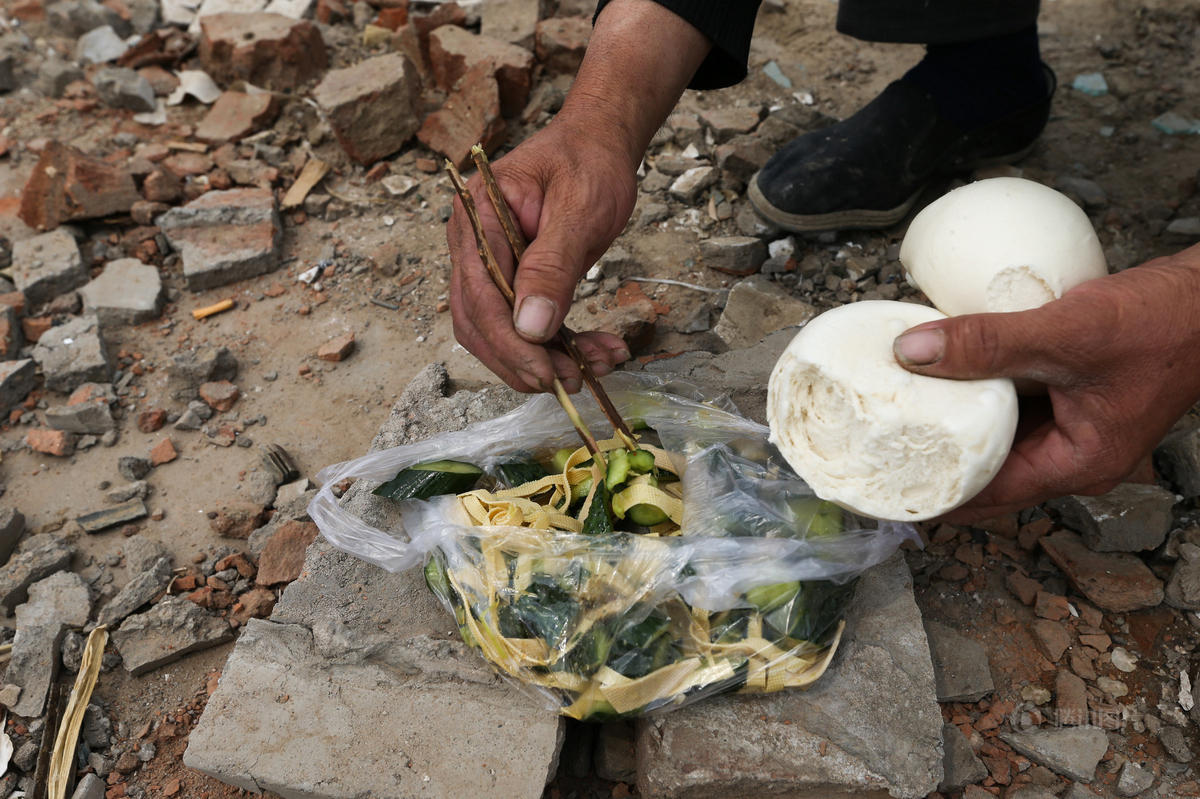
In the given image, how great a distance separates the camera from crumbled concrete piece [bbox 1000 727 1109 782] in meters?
1.88

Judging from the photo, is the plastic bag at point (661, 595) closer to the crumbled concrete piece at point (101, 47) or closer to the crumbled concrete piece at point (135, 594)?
the crumbled concrete piece at point (135, 594)

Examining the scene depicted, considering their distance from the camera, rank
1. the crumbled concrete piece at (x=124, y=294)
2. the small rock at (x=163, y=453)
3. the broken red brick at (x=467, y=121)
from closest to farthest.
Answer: the small rock at (x=163, y=453)
the crumbled concrete piece at (x=124, y=294)
the broken red brick at (x=467, y=121)

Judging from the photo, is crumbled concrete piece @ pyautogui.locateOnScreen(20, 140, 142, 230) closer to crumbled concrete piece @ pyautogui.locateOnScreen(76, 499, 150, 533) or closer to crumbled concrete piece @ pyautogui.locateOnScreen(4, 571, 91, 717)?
crumbled concrete piece @ pyautogui.locateOnScreen(76, 499, 150, 533)

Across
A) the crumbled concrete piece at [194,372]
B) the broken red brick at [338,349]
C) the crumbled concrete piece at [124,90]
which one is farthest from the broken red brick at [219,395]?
the crumbled concrete piece at [124,90]

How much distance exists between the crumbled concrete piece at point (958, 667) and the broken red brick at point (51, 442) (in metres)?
2.57

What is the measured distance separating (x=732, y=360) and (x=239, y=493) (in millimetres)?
1487

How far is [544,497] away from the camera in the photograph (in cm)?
202

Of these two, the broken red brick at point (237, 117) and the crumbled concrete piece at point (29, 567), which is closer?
the crumbled concrete piece at point (29, 567)

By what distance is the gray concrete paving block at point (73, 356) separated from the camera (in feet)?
9.99

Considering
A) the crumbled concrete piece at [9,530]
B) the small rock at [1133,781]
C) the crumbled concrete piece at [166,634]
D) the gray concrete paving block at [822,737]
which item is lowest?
the crumbled concrete piece at [9,530]

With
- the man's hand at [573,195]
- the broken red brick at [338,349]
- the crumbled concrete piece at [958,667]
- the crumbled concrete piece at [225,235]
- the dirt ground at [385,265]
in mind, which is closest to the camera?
the man's hand at [573,195]

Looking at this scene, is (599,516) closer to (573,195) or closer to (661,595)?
(661,595)

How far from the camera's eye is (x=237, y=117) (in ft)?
13.6

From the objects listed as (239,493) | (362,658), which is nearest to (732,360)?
(362,658)
